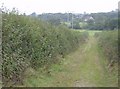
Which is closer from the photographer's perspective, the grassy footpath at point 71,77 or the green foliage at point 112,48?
the grassy footpath at point 71,77

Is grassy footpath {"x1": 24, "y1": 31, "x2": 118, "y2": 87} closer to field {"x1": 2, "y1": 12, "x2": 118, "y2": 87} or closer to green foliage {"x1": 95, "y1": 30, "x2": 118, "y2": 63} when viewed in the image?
field {"x1": 2, "y1": 12, "x2": 118, "y2": 87}

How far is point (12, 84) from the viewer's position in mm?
8945

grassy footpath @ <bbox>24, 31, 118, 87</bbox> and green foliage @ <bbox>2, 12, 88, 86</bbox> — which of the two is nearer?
green foliage @ <bbox>2, 12, 88, 86</bbox>

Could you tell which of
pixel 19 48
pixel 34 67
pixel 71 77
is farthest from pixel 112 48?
pixel 19 48

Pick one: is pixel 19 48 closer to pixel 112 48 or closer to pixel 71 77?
pixel 71 77

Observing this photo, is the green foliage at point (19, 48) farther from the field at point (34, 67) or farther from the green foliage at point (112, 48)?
the green foliage at point (112, 48)

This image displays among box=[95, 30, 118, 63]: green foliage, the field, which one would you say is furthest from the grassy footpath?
box=[95, 30, 118, 63]: green foliage

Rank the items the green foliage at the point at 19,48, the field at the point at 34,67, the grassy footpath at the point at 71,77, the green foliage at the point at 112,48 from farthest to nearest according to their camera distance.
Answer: the green foliage at the point at 112,48, the grassy footpath at the point at 71,77, the field at the point at 34,67, the green foliage at the point at 19,48

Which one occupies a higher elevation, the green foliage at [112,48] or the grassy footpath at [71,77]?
the green foliage at [112,48]

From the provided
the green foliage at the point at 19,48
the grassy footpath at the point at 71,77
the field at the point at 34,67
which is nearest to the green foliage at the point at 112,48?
the field at the point at 34,67

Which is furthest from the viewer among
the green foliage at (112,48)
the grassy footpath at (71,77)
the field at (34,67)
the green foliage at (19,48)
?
the green foliage at (112,48)

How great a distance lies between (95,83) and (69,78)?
4.18 feet

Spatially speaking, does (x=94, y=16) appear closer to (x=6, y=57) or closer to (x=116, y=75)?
(x=116, y=75)

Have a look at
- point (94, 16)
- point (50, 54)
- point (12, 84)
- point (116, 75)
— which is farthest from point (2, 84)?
point (94, 16)
